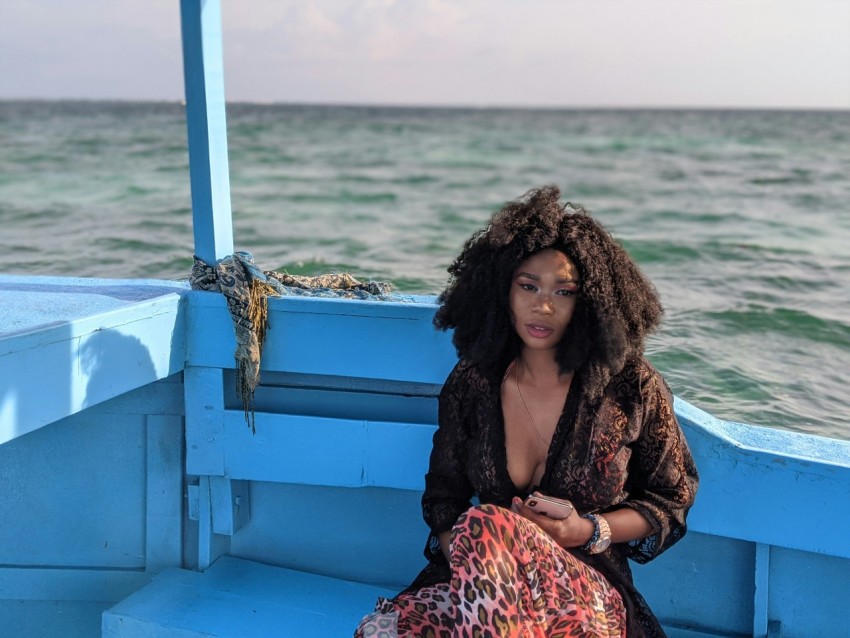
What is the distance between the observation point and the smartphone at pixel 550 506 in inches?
72.9

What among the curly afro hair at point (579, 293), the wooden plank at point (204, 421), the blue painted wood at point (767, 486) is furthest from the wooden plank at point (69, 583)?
the blue painted wood at point (767, 486)

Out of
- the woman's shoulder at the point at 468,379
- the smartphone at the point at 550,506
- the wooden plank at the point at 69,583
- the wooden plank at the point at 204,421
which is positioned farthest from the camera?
the wooden plank at the point at 69,583

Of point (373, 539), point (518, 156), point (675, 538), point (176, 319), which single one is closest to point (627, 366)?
point (675, 538)

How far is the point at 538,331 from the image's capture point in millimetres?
1979

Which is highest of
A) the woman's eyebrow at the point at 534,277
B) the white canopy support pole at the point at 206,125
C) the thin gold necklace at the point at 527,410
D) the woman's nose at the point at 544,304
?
the white canopy support pole at the point at 206,125

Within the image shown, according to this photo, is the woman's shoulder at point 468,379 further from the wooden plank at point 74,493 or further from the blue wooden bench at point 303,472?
the wooden plank at point 74,493

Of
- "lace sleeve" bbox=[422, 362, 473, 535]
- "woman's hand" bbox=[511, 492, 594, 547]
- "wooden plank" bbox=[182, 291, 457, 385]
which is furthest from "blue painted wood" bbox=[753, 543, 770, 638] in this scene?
"wooden plank" bbox=[182, 291, 457, 385]

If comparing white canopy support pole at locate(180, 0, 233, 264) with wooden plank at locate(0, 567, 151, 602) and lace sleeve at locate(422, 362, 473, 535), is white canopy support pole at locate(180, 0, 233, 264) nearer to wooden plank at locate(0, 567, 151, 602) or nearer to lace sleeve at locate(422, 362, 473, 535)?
lace sleeve at locate(422, 362, 473, 535)

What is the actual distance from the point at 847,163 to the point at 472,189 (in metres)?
10.4

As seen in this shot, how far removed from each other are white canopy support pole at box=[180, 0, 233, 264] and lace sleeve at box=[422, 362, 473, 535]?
0.79 m

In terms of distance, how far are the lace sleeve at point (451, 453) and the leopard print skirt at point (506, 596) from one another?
8.2 inches

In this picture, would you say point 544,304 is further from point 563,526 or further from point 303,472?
point 303,472

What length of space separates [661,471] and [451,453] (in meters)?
0.45

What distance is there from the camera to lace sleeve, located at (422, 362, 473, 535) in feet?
6.82
